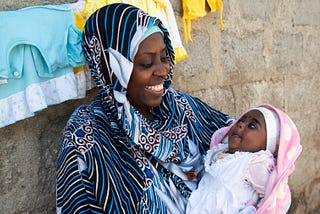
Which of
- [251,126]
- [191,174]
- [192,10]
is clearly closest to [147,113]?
[191,174]

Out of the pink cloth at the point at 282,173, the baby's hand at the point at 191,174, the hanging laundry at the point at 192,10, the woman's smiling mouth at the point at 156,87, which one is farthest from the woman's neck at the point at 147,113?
the hanging laundry at the point at 192,10

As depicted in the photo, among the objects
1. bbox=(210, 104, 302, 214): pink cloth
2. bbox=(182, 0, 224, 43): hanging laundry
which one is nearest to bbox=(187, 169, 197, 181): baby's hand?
bbox=(210, 104, 302, 214): pink cloth

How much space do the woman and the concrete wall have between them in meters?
0.29

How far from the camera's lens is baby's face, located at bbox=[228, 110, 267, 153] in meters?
1.72

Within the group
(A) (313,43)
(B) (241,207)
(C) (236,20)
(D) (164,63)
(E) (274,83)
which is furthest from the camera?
(A) (313,43)

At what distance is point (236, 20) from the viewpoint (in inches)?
107

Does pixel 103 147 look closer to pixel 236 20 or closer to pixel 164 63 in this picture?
pixel 164 63

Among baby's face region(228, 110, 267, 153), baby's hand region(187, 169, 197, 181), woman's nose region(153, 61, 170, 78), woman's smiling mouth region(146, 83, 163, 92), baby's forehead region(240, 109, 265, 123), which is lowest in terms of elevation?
baby's hand region(187, 169, 197, 181)

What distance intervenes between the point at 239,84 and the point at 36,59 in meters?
1.60

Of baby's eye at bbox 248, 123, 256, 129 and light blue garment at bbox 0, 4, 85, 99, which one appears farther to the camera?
baby's eye at bbox 248, 123, 256, 129

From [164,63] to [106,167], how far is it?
19.0 inches

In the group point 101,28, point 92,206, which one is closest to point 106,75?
point 101,28

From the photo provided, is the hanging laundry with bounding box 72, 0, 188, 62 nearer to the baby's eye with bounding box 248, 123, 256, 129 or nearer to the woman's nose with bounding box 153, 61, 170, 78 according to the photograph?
the woman's nose with bounding box 153, 61, 170, 78

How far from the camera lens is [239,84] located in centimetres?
285
